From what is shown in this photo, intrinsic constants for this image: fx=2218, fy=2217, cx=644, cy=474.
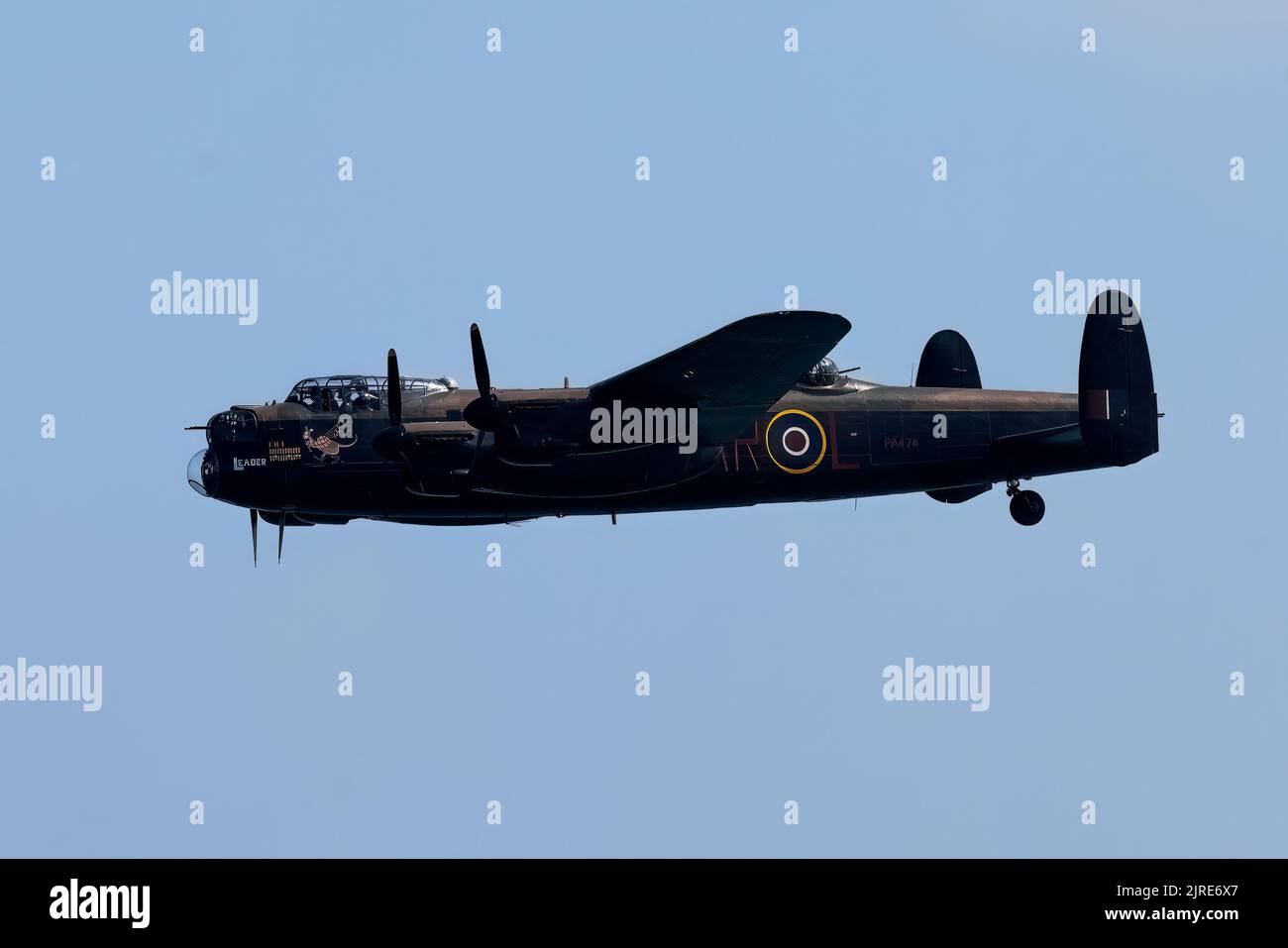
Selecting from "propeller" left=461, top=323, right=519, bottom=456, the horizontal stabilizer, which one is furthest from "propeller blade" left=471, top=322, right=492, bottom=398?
the horizontal stabilizer

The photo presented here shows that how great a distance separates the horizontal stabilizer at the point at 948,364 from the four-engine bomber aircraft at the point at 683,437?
1.61m

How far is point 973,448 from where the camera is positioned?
41094mm

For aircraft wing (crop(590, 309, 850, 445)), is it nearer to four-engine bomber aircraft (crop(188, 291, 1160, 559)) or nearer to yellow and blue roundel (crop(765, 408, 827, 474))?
four-engine bomber aircraft (crop(188, 291, 1160, 559))

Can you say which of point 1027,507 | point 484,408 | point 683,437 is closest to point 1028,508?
point 1027,507

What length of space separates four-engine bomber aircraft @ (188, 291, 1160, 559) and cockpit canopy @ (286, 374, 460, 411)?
1.0 inches

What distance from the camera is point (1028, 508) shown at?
41.9m

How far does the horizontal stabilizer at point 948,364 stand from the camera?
145 feet

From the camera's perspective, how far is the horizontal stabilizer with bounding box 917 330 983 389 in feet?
145

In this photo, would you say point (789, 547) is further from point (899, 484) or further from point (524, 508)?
point (524, 508)

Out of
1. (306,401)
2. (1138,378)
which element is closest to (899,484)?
(1138,378)

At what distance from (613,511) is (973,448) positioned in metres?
6.84
